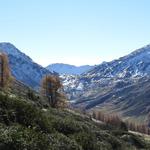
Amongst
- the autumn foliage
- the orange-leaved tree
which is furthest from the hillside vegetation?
the autumn foliage

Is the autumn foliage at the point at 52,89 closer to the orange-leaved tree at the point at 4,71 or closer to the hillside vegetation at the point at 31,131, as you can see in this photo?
the orange-leaved tree at the point at 4,71

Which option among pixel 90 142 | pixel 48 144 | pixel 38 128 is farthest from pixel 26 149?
pixel 90 142

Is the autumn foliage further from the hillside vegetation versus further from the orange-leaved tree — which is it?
the hillside vegetation

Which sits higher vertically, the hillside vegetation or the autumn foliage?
the autumn foliage

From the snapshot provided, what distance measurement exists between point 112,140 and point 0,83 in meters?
72.5

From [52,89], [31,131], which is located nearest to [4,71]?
[52,89]

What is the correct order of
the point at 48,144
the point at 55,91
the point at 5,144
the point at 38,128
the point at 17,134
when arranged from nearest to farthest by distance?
the point at 5,144 → the point at 17,134 → the point at 48,144 → the point at 38,128 → the point at 55,91

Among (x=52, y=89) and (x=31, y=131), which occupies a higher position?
(x=52, y=89)

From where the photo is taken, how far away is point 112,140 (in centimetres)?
3794

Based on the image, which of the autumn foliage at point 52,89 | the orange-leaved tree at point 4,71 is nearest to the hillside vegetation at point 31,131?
the orange-leaved tree at point 4,71

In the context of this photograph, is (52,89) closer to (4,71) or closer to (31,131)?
(4,71)

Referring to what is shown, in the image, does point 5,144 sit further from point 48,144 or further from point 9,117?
point 9,117

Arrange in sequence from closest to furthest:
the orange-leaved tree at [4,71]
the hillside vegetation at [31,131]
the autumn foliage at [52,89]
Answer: the hillside vegetation at [31,131]
the orange-leaved tree at [4,71]
the autumn foliage at [52,89]

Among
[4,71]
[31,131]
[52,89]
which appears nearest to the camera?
[31,131]
